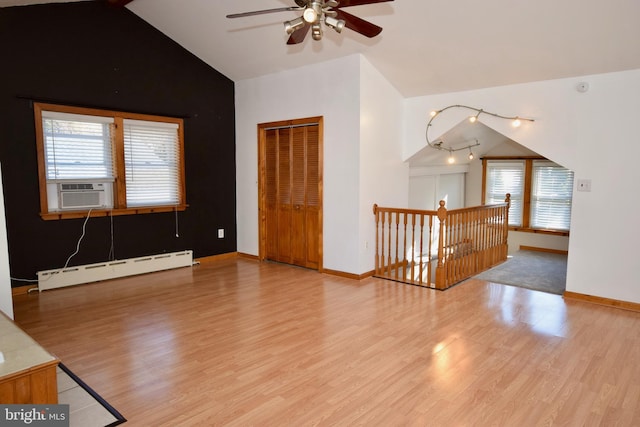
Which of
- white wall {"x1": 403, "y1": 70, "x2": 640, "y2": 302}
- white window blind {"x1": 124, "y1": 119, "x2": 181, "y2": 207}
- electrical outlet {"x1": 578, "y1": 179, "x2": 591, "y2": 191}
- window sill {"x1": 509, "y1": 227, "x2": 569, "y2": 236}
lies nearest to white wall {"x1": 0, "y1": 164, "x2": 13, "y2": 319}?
white window blind {"x1": 124, "y1": 119, "x2": 181, "y2": 207}

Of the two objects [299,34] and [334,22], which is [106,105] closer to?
[299,34]

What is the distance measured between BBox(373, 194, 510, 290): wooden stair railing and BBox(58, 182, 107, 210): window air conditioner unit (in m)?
3.52

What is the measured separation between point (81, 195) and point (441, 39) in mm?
4544

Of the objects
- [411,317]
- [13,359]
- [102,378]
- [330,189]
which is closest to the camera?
[13,359]

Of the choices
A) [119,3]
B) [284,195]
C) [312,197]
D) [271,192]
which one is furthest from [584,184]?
[119,3]

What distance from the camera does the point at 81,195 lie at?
16.5 ft

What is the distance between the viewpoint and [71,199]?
4965mm

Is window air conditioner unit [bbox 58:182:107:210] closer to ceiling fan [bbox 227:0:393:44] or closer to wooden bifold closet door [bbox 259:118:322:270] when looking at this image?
wooden bifold closet door [bbox 259:118:322:270]

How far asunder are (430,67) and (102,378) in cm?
461

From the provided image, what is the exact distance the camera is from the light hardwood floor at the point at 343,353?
8.18 feet

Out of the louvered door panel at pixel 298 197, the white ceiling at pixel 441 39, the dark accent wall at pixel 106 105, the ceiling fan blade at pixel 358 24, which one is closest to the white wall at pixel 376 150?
the white ceiling at pixel 441 39

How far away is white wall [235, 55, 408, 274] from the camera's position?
5242 millimetres

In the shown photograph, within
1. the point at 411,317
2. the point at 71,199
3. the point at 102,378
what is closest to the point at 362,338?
the point at 411,317

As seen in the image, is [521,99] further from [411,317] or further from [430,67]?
[411,317]
